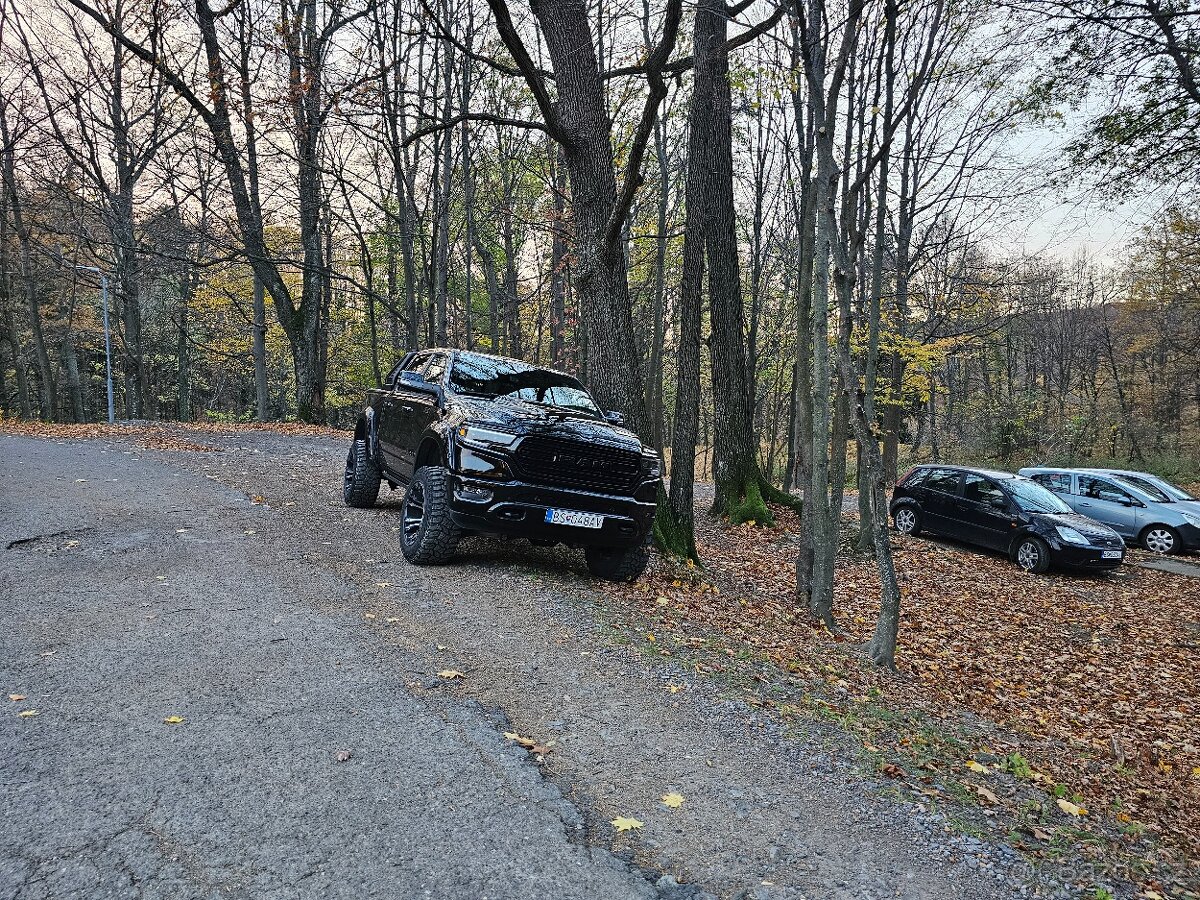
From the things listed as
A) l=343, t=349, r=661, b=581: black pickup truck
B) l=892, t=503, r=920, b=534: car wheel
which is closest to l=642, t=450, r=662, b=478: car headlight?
l=343, t=349, r=661, b=581: black pickup truck

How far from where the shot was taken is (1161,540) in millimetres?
15414

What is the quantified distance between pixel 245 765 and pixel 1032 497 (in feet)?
47.7

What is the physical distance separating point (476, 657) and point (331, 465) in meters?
10.4

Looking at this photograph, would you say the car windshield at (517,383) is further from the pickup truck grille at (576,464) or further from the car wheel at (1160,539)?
the car wheel at (1160,539)

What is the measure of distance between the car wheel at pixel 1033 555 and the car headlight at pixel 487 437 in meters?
11.0

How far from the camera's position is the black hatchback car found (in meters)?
12.7

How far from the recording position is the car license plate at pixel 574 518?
6328mm

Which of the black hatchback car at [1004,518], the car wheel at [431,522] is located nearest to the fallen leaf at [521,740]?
the car wheel at [431,522]

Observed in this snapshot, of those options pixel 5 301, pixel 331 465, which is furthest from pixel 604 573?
pixel 5 301

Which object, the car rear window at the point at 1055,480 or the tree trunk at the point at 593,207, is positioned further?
the car rear window at the point at 1055,480

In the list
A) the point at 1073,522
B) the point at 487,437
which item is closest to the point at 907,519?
the point at 1073,522

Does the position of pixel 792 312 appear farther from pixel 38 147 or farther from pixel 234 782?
pixel 234 782

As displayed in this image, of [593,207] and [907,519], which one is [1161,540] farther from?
[593,207]

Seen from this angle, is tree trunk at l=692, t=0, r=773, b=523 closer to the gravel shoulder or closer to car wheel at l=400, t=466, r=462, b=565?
car wheel at l=400, t=466, r=462, b=565
